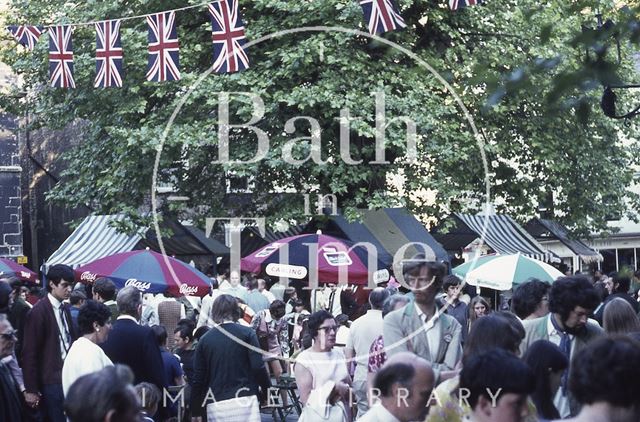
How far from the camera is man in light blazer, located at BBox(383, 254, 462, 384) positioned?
8305 millimetres

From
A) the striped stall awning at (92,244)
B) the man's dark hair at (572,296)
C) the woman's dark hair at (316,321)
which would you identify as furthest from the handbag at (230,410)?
the striped stall awning at (92,244)

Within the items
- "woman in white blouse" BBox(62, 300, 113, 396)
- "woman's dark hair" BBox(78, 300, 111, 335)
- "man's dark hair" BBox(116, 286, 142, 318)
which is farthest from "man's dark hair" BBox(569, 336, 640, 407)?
"man's dark hair" BBox(116, 286, 142, 318)

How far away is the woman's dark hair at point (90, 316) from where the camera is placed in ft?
31.5

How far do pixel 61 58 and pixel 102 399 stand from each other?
17.3 meters

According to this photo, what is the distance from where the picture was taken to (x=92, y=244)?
29906mm

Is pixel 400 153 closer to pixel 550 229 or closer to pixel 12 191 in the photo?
pixel 550 229

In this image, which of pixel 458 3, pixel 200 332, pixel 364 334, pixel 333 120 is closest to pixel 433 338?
pixel 364 334

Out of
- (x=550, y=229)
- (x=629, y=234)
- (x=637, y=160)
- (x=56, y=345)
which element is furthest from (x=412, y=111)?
(x=629, y=234)

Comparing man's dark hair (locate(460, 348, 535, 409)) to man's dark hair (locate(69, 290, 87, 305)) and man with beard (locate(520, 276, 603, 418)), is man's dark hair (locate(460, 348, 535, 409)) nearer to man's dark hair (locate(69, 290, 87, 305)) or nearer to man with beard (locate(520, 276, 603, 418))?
man with beard (locate(520, 276, 603, 418))

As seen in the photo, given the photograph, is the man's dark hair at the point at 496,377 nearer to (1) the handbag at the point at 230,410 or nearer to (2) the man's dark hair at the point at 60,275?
(1) the handbag at the point at 230,410

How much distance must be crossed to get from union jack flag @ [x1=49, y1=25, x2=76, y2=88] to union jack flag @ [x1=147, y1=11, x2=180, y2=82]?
69.1 inches

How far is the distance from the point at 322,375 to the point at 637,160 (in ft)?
69.2

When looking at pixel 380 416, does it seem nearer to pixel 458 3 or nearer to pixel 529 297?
pixel 529 297

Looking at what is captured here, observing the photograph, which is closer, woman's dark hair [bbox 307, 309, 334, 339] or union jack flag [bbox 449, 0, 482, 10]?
woman's dark hair [bbox 307, 309, 334, 339]
